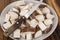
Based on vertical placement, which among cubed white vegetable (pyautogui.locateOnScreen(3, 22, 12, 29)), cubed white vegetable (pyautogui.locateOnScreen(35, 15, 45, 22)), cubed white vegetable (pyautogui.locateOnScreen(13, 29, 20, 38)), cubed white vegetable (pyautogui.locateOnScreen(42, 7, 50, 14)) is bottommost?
cubed white vegetable (pyautogui.locateOnScreen(13, 29, 20, 38))

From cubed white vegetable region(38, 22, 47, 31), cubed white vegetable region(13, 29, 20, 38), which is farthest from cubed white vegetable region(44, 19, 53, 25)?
cubed white vegetable region(13, 29, 20, 38)

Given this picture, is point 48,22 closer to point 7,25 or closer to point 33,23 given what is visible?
point 33,23

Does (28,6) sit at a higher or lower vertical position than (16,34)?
higher

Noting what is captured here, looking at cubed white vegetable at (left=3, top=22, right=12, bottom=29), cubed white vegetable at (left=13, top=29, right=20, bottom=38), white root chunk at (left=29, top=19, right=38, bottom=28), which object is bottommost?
cubed white vegetable at (left=13, top=29, right=20, bottom=38)

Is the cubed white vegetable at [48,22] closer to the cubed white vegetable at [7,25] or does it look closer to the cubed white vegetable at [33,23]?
the cubed white vegetable at [33,23]

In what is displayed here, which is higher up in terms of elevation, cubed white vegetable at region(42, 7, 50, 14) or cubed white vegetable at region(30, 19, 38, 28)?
cubed white vegetable at region(42, 7, 50, 14)

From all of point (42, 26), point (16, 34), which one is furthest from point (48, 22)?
point (16, 34)

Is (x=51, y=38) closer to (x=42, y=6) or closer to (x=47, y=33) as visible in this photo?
(x=47, y=33)

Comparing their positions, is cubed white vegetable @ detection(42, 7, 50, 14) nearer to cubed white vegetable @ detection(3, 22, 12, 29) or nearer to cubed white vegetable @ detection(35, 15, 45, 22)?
cubed white vegetable @ detection(35, 15, 45, 22)

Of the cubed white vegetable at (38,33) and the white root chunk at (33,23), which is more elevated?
the white root chunk at (33,23)

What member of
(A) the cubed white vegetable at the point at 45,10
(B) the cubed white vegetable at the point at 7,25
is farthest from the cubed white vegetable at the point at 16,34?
(A) the cubed white vegetable at the point at 45,10

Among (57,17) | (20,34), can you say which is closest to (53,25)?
(57,17)
